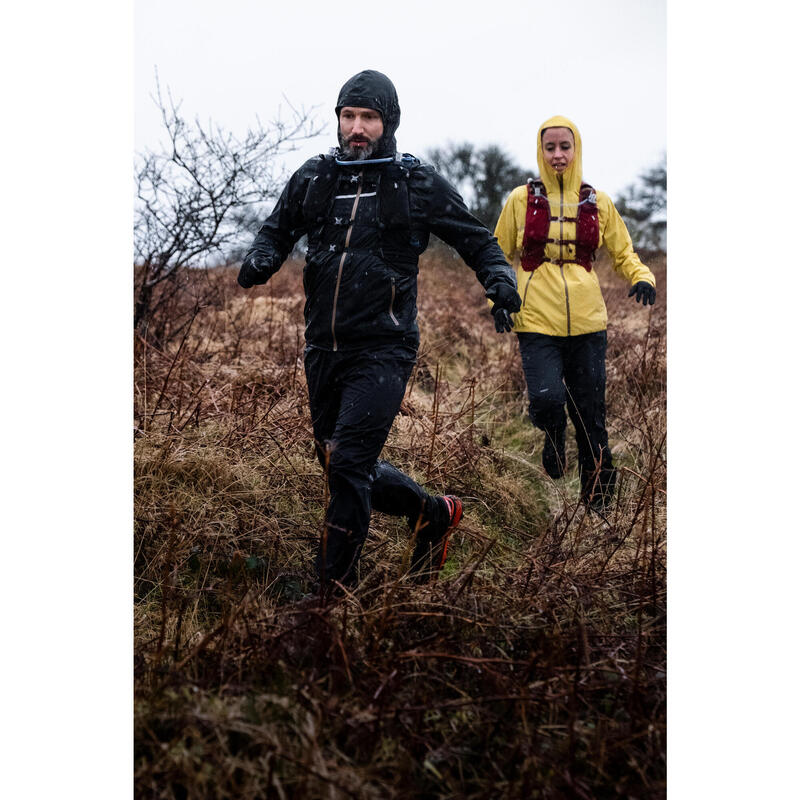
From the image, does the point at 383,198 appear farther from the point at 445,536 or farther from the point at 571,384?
the point at 571,384

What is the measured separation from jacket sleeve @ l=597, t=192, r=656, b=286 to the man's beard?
1.81 m

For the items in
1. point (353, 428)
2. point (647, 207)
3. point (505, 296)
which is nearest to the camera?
point (353, 428)

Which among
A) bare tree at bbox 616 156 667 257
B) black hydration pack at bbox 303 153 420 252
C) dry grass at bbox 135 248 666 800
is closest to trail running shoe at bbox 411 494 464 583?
dry grass at bbox 135 248 666 800

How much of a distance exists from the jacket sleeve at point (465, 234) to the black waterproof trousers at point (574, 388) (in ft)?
4.18

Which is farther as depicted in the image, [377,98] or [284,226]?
[284,226]

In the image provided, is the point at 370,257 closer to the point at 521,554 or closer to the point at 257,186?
the point at 521,554

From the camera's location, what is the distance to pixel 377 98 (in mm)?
2791

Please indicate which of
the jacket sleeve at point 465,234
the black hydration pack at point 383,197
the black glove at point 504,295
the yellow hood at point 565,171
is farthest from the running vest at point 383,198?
the yellow hood at point 565,171

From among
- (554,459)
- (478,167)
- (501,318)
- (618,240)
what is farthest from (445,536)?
(478,167)

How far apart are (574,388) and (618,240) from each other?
829mm

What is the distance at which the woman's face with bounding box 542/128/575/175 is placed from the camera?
409 cm

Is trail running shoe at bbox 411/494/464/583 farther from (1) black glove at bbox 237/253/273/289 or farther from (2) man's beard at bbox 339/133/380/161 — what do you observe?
(2) man's beard at bbox 339/133/380/161

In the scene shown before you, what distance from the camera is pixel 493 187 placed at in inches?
364

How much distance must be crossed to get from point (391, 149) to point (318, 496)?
5.25 feet
